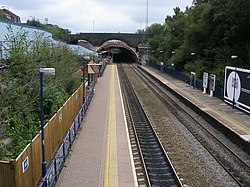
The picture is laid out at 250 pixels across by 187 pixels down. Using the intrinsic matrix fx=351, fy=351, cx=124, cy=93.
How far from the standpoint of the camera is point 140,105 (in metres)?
28.1

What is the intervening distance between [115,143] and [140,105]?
1189cm

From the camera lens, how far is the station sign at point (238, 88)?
75.4 ft

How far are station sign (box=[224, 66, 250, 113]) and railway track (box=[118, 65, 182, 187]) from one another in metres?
6.58

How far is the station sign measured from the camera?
22969mm

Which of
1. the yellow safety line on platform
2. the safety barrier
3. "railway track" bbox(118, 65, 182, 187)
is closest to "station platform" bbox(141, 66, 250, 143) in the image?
"railway track" bbox(118, 65, 182, 187)

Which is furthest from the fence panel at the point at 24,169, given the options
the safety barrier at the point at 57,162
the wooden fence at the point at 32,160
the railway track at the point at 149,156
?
the railway track at the point at 149,156

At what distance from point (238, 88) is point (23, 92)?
15.0m

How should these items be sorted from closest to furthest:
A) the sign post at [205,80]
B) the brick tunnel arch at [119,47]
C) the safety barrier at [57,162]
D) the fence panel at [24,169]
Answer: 1. the fence panel at [24,169]
2. the safety barrier at [57,162]
3. the sign post at [205,80]
4. the brick tunnel arch at [119,47]

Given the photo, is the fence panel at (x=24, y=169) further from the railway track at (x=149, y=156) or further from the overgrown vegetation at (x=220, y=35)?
the overgrown vegetation at (x=220, y=35)

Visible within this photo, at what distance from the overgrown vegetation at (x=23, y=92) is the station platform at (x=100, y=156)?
1.99 meters

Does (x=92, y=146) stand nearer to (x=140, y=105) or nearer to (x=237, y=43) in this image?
(x=140, y=105)

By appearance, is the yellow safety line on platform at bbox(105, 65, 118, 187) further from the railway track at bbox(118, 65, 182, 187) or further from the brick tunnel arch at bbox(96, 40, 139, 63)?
the brick tunnel arch at bbox(96, 40, 139, 63)

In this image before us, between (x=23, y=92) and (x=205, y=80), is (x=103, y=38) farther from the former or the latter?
(x=23, y=92)

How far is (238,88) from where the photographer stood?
24359mm
